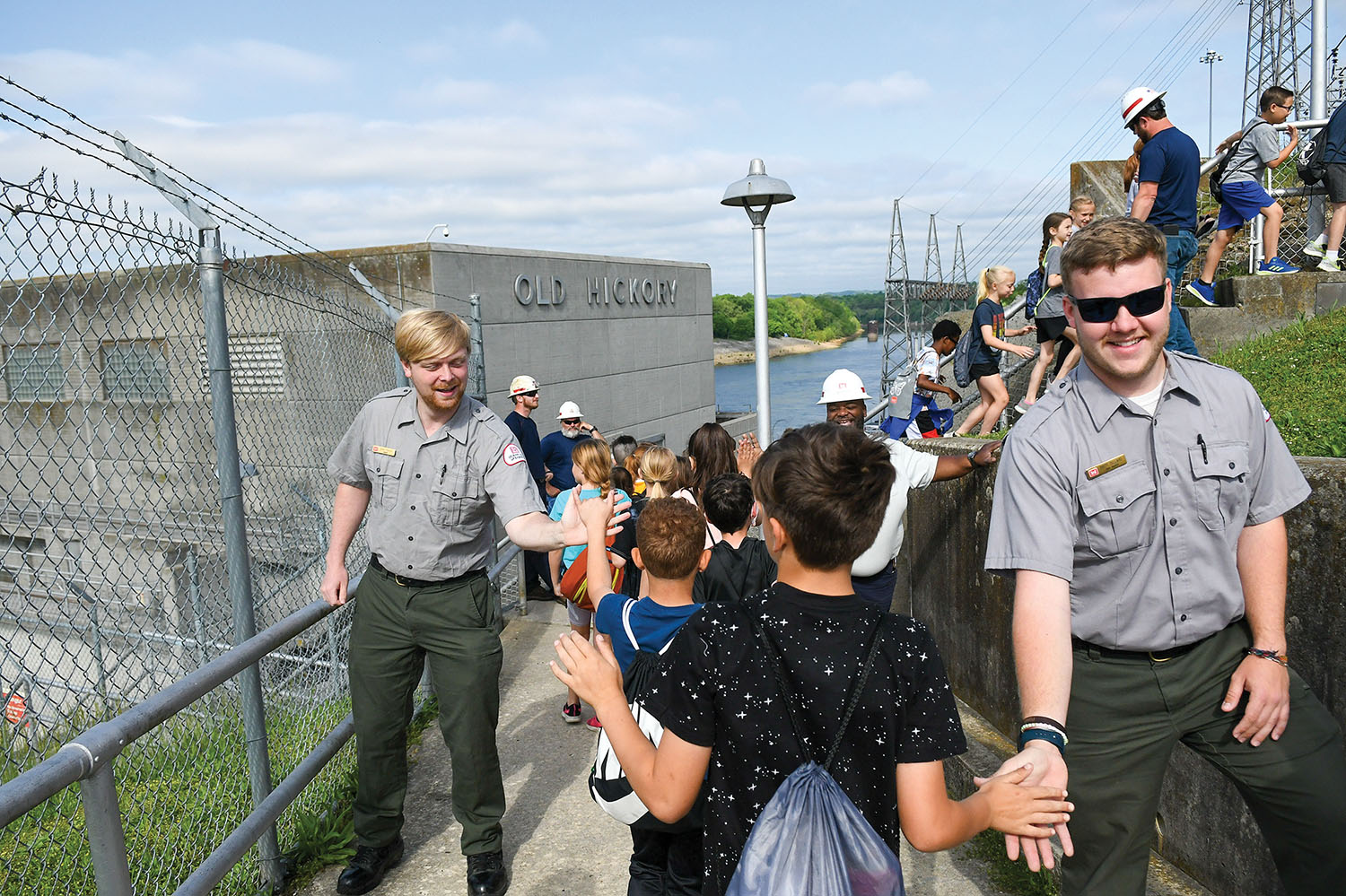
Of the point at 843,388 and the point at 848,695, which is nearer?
the point at 848,695

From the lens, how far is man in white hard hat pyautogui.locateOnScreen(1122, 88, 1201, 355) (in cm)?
561

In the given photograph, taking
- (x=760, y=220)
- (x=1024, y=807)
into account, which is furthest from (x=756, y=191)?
(x=1024, y=807)

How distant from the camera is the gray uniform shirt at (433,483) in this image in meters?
3.32

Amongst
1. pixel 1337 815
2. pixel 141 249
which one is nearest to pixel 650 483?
pixel 141 249

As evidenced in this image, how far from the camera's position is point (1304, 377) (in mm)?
4742

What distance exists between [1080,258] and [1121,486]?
53 centimetres

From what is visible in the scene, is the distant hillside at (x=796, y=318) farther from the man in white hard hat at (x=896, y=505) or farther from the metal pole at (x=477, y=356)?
the man in white hard hat at (x=896, y=505)

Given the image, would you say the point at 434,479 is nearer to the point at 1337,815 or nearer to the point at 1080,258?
the point at 1080,258

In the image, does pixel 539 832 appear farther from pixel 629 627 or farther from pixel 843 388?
pixel 843 388

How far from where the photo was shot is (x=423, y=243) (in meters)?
10.4

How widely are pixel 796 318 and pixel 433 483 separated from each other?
144 metres

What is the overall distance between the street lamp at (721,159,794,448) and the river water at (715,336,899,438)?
71.3ft

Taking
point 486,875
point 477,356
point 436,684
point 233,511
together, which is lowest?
point 486,875

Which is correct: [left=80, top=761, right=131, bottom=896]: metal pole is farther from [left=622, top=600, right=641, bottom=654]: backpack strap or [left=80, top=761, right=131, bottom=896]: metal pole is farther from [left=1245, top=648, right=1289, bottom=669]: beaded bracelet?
[left=1245, top=648, right=1289, bottom=669]: beaded bracelet
